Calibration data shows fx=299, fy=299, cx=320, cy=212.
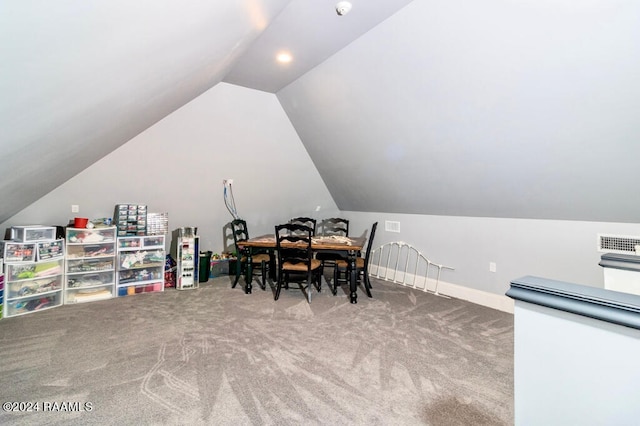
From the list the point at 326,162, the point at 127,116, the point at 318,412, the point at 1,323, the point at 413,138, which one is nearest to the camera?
the point at 318,412

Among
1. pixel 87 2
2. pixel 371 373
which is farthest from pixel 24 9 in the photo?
pixel 371 373

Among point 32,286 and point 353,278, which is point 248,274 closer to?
point 353,278

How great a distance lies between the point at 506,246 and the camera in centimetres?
373

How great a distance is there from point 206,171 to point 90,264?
200cm

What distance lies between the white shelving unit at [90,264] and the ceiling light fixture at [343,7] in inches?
151

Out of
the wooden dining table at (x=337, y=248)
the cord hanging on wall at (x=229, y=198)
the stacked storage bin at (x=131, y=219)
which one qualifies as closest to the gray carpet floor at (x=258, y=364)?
the wooden dining table at (x=337, y=248)

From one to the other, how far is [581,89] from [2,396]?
4.57m

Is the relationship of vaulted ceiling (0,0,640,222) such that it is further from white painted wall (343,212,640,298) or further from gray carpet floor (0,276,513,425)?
gray carpet floor (0,276,513,425)

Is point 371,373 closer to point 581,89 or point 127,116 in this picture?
point 581,89

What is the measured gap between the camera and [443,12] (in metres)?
2.39

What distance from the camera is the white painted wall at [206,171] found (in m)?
4.12

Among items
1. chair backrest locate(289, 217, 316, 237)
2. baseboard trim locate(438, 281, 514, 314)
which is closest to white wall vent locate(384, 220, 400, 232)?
baseboard trim locate(438, 281, 514, 314)

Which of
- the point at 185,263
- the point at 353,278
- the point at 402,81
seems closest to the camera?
the point at 402,81

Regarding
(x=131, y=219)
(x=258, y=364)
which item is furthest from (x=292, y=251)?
(x=131, y=219)
